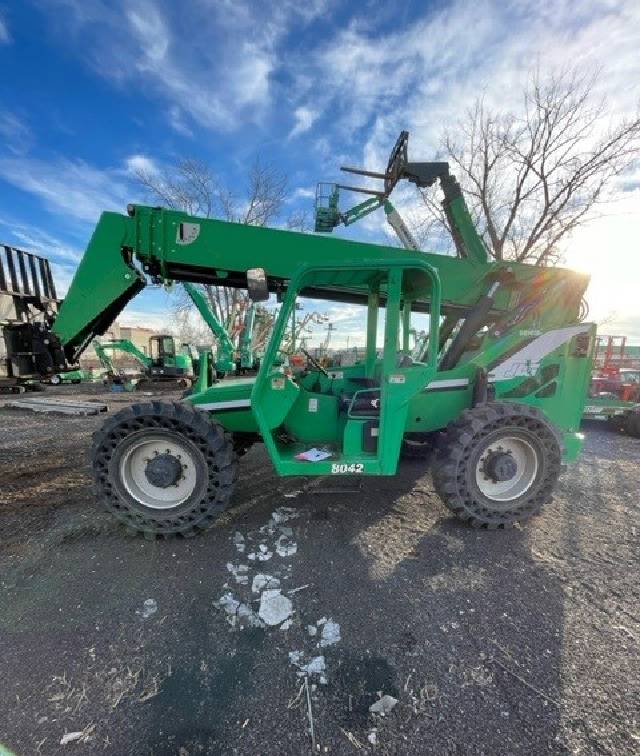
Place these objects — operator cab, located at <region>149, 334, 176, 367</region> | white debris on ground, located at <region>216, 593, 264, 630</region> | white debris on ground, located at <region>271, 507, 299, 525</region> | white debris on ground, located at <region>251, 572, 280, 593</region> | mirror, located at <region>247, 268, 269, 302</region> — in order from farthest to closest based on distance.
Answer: operator cab, located at <region>149, 334, 176, 367</region>
white debris on ground, located at <region>271, 507, 299, 525</region>
mirror, located at <region>247, 268, 269, 302</region>
white debris on ground, located at <region>251, 572, 280, 593</region>
white debris on ground, located at <region>216, 593, 264, 630</region>

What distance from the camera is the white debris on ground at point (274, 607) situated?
92.8 inches

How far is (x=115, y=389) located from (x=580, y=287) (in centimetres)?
1862

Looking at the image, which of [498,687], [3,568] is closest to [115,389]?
[3,568]

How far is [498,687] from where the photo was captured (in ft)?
6.25

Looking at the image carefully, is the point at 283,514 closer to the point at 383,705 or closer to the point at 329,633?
the point at 329,633

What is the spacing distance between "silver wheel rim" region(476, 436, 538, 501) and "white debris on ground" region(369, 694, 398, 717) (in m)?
2.17

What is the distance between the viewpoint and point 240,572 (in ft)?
9.31

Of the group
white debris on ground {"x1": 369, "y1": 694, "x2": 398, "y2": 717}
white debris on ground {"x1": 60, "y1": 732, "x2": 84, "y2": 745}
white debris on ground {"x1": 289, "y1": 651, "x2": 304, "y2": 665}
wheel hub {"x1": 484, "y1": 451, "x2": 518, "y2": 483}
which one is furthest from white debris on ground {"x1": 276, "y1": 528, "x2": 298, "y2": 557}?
wheel hub {"x1": 484, "y1": 451, "x2": 518, "y2": 483}

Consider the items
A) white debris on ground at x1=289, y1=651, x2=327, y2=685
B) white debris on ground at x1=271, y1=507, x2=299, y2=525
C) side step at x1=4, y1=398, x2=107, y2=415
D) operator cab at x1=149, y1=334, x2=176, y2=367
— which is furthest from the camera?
operator cab at x1=149, y1=334, x2=176, y2=367

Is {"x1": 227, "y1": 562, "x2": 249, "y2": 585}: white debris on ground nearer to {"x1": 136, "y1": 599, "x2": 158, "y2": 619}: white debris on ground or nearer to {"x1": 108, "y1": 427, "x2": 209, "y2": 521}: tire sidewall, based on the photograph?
{"x1": 136, "y1": 599, "x2": 158, "y2": 619}: white debris on ground

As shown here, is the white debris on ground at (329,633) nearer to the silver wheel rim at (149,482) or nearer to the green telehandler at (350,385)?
the green telehandler at (350,385)

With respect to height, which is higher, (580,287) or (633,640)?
(580,287)

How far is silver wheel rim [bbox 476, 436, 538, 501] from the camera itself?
3561 millimetres

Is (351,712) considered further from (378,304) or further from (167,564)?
(378,304)
